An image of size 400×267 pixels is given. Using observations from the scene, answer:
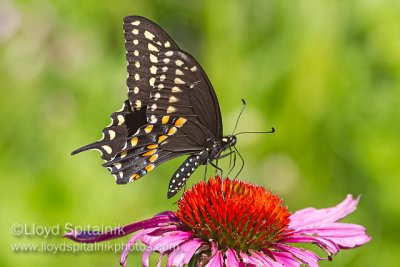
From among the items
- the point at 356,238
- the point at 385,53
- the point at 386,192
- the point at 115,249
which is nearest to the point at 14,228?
the point at 115,249

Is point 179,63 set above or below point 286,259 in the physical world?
above

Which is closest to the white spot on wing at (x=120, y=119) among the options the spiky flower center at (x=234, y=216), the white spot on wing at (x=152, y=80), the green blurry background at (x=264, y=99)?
the white spot on wing at (x=152, y=80)

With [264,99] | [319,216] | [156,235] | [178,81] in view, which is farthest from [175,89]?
[264,99]

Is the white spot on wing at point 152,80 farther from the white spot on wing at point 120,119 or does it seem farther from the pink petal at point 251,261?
the pink petal at point 251,261

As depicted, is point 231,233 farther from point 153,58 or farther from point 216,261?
point 153,58

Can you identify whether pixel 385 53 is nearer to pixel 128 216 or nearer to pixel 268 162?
pixel 268 162
